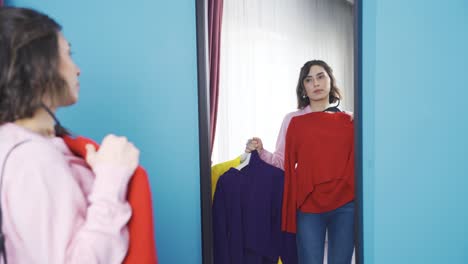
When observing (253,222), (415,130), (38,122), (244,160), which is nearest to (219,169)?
(244,160)

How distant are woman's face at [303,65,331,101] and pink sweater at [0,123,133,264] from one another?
99 cm

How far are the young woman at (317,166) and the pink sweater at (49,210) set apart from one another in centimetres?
93

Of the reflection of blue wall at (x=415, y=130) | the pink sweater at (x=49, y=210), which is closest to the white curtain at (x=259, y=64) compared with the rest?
the reflection of blue wall at (x=415, y=130)

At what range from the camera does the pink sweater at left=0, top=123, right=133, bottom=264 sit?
2.41 ft

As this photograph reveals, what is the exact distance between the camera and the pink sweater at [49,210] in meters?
0.73

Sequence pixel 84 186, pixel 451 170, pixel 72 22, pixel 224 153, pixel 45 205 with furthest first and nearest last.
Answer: pixel 224 153, pixel 72 22, pixel 451 170, pixel 84 186, pixel 45 205

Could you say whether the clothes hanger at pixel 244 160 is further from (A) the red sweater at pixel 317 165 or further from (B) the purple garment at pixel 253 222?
(A) the red sweater at pixel 317 165

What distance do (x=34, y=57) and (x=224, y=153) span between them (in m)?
0.98

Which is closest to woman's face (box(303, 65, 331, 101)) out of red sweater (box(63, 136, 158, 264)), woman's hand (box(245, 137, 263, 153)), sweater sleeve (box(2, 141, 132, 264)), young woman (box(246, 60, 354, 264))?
young woman (box(246, 60, 354, 264))

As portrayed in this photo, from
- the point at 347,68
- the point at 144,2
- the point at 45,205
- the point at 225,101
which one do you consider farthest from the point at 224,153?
the point at 45,205

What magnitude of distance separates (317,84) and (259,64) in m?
0.27

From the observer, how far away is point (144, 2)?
1602mm

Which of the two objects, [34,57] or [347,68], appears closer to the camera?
[34,57]

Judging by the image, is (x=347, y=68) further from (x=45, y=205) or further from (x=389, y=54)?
(x=45, y=205)
